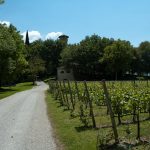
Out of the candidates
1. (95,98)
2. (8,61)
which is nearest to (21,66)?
(8,61)

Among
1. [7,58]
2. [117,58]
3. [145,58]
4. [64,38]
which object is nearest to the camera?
[7,58]

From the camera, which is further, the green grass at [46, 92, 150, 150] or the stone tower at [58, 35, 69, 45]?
the stone tower at [58, 35, 69, 45]

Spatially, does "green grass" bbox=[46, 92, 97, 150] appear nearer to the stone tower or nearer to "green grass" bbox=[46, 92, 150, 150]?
"green grass" bbox=[46, 92, 150, 150]

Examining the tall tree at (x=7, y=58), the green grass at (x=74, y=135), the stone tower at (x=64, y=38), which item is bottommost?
the green grass at (x=74, y=135)

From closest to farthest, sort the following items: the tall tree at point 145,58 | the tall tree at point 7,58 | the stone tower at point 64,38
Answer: the tall tree at point 7,58 → the tall tree at point 145,58 → the stone tower at point 64,38

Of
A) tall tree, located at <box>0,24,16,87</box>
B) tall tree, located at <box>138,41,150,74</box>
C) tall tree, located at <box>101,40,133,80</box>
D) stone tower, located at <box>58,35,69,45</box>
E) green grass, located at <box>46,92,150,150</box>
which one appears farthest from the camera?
stone tower, located at <box>58,35,69,45</box>

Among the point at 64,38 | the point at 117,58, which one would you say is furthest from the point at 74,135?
the point at 64,38

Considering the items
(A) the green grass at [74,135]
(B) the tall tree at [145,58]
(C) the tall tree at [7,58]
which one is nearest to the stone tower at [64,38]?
(B) the tall tree at [145,58]

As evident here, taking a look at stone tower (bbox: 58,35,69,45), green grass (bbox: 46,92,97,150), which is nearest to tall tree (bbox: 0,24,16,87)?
green grass (bbox: 46,92,97,150)

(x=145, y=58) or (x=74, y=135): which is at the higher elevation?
(x=145, y=58)

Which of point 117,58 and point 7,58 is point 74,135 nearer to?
point 7,58

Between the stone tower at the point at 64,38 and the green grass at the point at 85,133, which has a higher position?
the stone tower at the point at 64,38

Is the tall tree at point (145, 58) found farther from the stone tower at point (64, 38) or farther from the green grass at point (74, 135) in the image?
the green grass at point (74, 135)

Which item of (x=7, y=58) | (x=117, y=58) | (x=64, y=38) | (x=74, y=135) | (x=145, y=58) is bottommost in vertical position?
(x=74, y=135)
